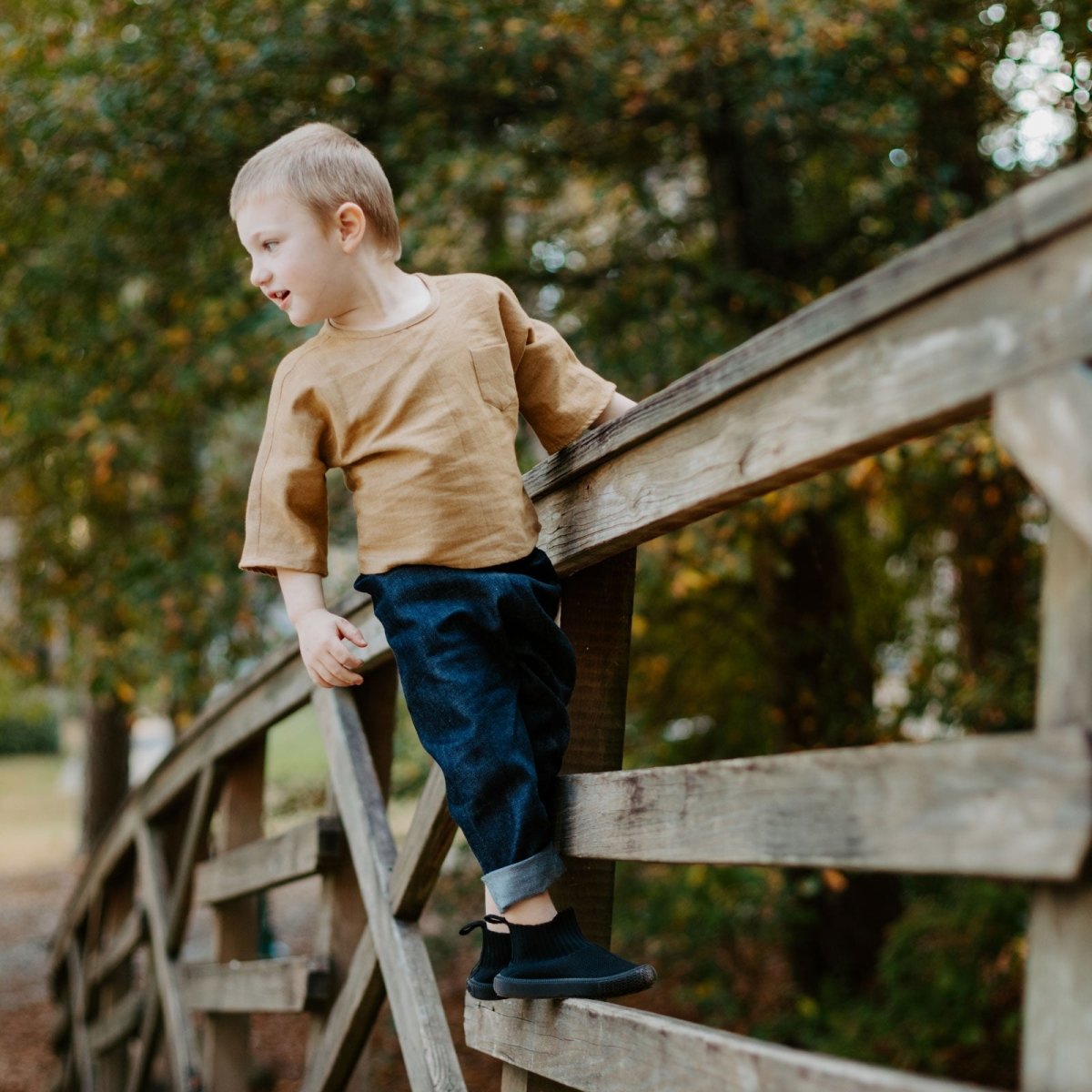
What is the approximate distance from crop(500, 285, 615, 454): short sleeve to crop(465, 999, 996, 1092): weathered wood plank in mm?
821

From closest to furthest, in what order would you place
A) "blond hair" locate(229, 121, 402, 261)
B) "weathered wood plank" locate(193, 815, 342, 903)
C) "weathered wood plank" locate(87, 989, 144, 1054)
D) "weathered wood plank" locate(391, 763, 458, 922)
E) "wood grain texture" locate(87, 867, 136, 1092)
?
1. "blond hair" locate(229, 121, 402, 261)
2. "weathered wood plank" locate(391, 763, 458, 922)
3. "weathered wood plank" locate(193, 815, 342, 903)
4. "weathered wood plank" locate(87, 989, 144, 1054)
5. "wood grain texture" locate(87, 867, 136, 1092)

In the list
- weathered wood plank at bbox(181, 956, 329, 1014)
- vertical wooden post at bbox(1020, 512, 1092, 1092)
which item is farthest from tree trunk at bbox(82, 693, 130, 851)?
vertical wooden post at bbox(1020, 512, 1092, 1092)

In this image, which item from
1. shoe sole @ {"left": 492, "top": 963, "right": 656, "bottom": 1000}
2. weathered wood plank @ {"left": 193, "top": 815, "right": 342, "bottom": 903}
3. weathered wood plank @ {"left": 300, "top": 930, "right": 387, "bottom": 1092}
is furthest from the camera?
weathered wood plank @ {"left": 193, "top": 815, "right": 342, "bottom": 903}

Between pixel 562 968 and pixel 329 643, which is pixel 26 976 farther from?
pixel 562 968

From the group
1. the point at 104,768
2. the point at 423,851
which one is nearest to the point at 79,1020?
the point at 423,851

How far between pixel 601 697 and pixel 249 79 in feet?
11.2

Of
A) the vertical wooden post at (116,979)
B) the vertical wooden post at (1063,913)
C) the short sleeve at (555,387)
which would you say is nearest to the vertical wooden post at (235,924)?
the vertical wooden post at (116,979)

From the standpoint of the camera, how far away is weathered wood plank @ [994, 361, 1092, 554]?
0.91 m

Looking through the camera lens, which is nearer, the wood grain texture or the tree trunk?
the wood grain texture

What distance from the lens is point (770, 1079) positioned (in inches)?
48.1

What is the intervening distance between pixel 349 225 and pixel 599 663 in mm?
729

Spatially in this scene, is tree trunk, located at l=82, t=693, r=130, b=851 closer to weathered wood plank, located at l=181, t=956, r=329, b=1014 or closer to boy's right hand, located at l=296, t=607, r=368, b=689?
weathered wood plank, located at l=181, t=956, r=329, b=1014

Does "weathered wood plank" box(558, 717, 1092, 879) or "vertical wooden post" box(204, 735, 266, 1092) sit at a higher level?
"weathered wood plank" box(558, 717, 1092, 879)

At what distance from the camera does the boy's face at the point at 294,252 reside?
1760 millimetres
